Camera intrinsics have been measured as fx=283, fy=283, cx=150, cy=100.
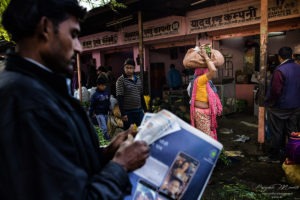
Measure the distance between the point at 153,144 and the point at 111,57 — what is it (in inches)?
569

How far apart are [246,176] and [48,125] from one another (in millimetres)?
4439

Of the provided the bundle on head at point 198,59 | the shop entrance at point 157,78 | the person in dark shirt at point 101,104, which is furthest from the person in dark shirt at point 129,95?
the shop entrance at point 157,78

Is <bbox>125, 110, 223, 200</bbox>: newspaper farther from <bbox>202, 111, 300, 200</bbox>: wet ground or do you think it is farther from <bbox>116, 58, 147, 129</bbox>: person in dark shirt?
<bbox>116, 58, 147, 129</bbox>: person in dark shirt

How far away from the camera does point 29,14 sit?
999mm

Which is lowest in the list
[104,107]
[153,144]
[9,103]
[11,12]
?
[104,107]

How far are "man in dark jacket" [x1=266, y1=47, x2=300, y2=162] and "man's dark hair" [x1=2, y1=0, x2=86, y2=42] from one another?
490cm

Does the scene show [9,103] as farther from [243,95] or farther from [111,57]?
[111,57]

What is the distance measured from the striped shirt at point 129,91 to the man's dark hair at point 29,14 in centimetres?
423

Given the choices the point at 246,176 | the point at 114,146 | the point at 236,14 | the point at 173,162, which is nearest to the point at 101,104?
the point at 246,176

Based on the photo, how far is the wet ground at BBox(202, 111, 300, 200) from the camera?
140 inches

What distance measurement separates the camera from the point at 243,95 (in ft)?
36.4

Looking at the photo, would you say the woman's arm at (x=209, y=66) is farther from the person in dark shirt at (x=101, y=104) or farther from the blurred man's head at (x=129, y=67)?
the person in dark shirt at (x=101, y=104)

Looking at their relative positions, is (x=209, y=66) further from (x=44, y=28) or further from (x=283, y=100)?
(x=44, y=28)

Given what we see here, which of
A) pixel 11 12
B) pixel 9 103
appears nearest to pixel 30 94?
pixel 9 103
